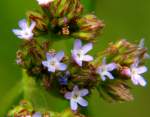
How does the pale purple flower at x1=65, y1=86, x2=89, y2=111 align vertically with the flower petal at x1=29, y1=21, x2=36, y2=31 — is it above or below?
below

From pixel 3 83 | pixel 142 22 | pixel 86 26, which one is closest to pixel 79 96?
pixel 86 26

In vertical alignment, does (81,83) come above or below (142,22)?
below

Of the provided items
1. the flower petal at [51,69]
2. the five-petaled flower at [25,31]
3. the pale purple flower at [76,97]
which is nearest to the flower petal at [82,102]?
the pale purple flower at [76,97]

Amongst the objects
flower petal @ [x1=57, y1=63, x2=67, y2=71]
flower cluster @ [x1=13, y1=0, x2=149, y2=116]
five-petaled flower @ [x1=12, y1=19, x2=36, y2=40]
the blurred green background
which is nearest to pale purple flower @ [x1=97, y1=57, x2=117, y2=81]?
flower cluster @ [x1=13, y1=0, x2=149, y2=116]

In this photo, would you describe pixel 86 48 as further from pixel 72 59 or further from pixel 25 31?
pixel 25 31

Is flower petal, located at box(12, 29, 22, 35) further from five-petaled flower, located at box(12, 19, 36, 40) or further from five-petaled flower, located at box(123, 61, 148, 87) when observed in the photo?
five-petaled flower, located at box(123, 61, 148, 87)

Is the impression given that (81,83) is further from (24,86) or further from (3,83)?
(3,83)

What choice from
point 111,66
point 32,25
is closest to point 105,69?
point 111,66
